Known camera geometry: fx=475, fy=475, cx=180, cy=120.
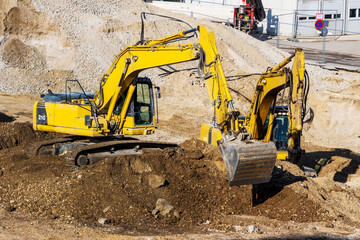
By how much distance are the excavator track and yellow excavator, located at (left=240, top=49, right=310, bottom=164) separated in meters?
2.43

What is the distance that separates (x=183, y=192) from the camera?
1021cm

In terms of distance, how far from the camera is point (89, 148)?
38.0ft

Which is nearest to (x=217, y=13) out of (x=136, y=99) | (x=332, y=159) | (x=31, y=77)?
(x=31, y=77)

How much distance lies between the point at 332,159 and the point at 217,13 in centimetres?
2257

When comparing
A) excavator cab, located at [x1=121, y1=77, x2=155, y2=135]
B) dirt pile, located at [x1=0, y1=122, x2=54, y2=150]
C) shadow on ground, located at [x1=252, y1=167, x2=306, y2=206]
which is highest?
excavator cab, located at [x1=121, y1=77, x2=155, y2=135]

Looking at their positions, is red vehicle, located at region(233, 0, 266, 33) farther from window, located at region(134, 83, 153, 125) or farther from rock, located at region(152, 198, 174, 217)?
rock, located at region(152, 198, 174, 217)

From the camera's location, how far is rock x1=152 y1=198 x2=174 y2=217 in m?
9.58

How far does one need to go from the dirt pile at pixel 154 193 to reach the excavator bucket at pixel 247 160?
3.69 ft

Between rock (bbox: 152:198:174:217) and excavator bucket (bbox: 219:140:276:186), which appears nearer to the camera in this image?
excavator bucket (bbox: 219:140:276:186)

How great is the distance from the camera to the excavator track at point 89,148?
38.1 ft

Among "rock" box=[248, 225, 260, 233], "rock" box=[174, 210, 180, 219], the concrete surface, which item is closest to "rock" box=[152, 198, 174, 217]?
"rock" box=[174, 210, 180, 219]

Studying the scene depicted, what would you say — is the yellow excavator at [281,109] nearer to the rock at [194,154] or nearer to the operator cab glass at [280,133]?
the operator cab glass at [280,133]

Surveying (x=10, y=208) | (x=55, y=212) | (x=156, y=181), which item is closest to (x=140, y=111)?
(x=156, y=181)

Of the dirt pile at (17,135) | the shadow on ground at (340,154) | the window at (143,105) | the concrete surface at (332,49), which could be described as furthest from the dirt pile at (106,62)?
the window at (143,105)
